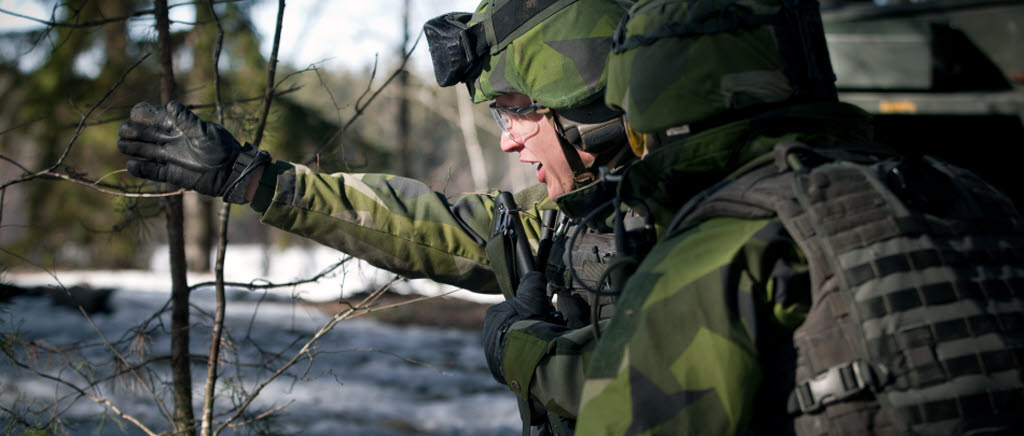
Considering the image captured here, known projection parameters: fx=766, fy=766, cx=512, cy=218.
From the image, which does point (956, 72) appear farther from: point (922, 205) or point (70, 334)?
point (70, 334)

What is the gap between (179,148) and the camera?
232 centimetres

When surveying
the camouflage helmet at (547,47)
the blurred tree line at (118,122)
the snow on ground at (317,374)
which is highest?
the blurred tree line at (118,122)

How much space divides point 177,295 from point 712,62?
2128mm

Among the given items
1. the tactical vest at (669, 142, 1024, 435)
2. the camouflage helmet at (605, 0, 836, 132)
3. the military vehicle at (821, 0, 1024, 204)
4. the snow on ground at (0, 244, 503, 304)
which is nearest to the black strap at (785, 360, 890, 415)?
the tactical vest at (669, 142, 1024, 435)

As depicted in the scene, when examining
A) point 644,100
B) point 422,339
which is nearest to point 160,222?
point 644,100

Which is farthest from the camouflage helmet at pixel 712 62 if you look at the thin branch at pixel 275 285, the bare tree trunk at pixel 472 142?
the bare tree trunk at pixel 472 142

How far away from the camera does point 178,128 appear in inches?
90.8

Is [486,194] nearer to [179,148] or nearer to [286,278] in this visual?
[179,148]

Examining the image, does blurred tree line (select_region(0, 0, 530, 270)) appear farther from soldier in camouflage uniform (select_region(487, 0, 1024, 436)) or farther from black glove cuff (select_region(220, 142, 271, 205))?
soldier in camouflage uniform (select_region(487, 0, 1024, 436))

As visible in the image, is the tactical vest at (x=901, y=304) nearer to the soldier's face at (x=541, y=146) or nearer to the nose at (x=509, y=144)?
the soldier's face at (x=541, y=146)

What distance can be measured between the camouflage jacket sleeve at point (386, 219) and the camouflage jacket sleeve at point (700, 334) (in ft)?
4.30

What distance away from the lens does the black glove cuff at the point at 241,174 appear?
2371 millimetres

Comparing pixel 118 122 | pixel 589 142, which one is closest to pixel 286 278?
pixel 118 122

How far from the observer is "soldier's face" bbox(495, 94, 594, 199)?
2.49 meters
